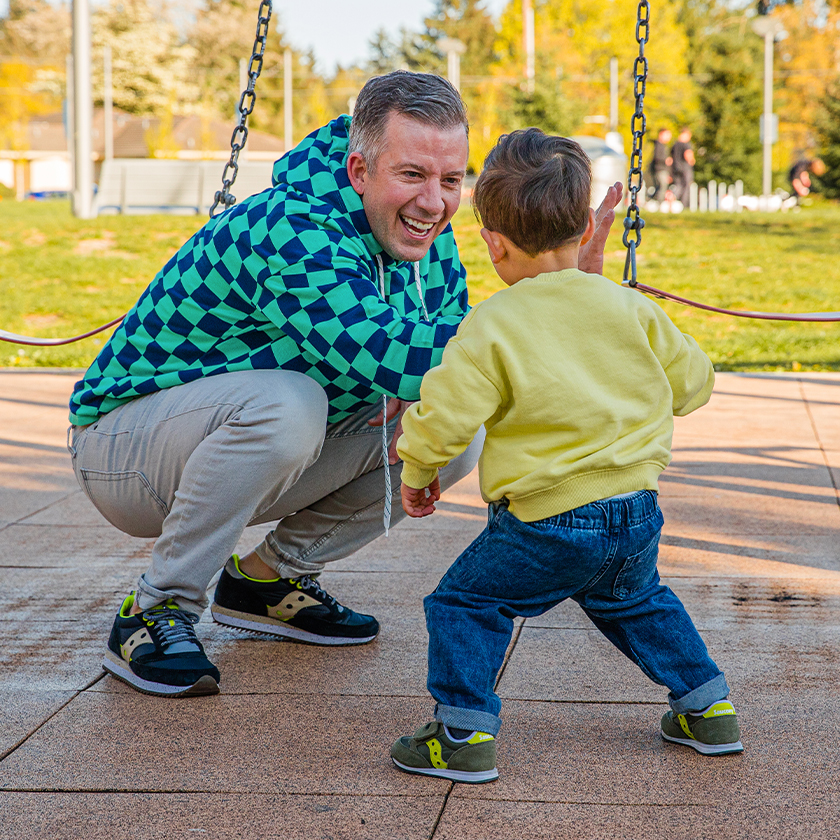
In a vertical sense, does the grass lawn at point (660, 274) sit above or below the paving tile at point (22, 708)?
above

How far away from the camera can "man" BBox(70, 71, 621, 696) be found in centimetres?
263

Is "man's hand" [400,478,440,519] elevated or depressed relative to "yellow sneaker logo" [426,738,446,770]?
elevated

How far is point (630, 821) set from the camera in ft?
6.79

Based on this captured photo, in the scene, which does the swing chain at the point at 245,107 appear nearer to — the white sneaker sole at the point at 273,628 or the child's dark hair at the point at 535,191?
the white sneaker sole at the point at 273,628

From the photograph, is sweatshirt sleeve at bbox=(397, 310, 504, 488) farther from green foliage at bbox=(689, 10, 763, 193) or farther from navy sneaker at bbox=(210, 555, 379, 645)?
green foliage at bbox=(689, 10, 763, 193)

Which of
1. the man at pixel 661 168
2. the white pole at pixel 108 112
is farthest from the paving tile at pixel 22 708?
the white pole at pixel 108 112

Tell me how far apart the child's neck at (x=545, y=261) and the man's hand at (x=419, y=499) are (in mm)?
505

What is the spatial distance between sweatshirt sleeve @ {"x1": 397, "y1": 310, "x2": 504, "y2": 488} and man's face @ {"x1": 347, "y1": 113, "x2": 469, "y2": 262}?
617mm

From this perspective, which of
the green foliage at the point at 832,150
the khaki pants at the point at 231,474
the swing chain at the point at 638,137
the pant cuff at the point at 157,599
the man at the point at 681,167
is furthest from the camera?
the green foliage at the point at 832,150

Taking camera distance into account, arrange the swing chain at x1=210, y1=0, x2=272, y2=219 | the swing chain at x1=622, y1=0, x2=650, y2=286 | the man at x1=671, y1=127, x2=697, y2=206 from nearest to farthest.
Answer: the swing chain at x1=622, y1=0, x2=650, y2=286 < the swing chain at x1=210, y1=0, x2=272, y2=219 < the man at x1=671, y1=127, x2=697, y2=206

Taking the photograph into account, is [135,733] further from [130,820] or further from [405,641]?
[405,641]

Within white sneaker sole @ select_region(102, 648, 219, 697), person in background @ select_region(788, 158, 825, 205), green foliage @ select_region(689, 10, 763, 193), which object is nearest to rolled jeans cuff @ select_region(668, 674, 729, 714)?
white sneaker sole @ select_region(102, 648, 219, 697)

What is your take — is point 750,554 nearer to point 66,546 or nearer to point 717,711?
point 717,711

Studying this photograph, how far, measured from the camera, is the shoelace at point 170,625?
9.21 feet
